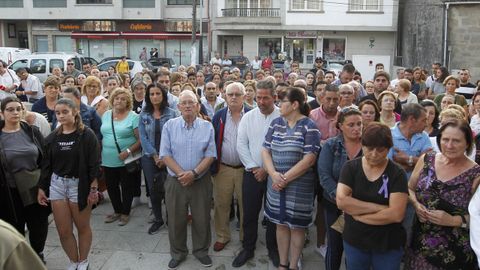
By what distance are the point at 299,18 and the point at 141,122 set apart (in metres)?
26.9

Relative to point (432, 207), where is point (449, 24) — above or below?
above

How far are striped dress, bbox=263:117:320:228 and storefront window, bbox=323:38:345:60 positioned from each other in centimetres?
2827

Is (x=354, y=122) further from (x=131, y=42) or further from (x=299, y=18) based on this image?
(x=131, y=42)

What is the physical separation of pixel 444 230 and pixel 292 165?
146cm

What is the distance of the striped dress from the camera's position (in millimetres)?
4148

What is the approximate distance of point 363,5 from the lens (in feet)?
98.5

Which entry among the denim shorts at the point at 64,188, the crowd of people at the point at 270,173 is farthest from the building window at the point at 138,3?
the denim shorts at the point at 64,188

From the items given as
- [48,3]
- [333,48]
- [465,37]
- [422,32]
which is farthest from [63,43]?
[465,37]

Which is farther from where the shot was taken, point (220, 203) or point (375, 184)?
point (220, 203)

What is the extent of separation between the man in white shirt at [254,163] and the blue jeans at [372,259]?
1392 millimetres

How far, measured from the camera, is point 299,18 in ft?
100.0

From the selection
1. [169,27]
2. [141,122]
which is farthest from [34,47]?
[141,122]

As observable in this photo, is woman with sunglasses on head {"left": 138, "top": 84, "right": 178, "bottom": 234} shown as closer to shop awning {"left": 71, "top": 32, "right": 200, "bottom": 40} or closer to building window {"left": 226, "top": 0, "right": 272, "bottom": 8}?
building window {"left": 226, "top": 0, "right": 272, "bottom": 8}

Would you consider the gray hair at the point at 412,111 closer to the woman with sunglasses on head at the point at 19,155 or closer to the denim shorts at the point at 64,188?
the denim shorts at the point at 64,188
